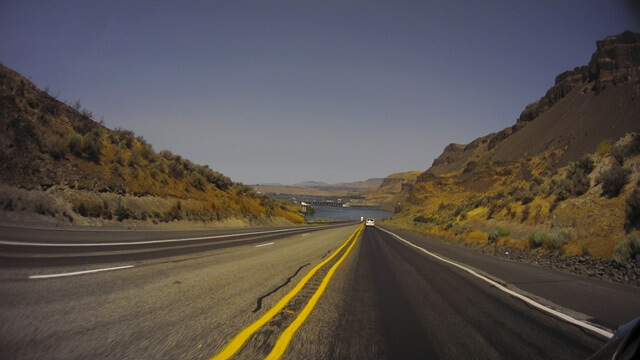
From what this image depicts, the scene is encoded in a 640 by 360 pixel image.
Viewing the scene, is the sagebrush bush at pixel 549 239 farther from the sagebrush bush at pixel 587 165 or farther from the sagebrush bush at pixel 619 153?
the sagebrush bush at pixel 587 165

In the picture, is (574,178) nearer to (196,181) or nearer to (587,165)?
(587,165)

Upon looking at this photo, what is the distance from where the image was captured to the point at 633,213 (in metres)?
13.3

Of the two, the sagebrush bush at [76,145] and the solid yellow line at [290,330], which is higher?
the sagebrush bush at [76,145]

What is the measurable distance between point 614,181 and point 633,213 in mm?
3324

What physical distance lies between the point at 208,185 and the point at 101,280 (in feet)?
109

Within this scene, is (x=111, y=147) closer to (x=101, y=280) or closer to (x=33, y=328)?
(x=101, y=280)

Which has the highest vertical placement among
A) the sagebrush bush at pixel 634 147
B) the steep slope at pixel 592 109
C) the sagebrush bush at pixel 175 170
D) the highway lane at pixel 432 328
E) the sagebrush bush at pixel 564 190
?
the steep slope at pixel 592 109

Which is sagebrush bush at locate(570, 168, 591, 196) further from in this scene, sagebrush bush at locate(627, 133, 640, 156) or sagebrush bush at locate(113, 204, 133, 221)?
sagebrush bush at locate(113, 204, 133, 221)

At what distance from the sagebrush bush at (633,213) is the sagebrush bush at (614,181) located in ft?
8.56

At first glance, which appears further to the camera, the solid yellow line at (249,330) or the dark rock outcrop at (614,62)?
the dark rock outcrop at (614,62)

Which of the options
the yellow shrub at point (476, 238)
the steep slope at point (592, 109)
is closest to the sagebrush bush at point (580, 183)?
the yellow shrub at point (476, 238)

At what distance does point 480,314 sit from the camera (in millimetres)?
5645

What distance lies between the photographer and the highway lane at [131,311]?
12.0 ft

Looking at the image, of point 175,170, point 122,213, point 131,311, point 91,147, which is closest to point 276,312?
point 131,311
